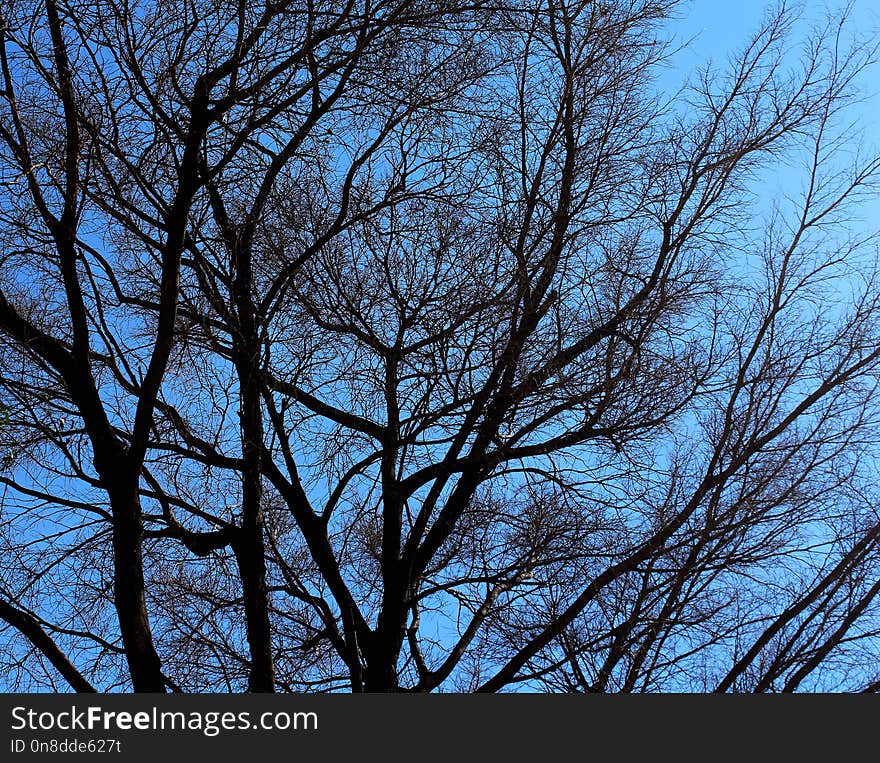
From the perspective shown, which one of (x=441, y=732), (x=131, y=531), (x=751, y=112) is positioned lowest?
(x=441, y=732)

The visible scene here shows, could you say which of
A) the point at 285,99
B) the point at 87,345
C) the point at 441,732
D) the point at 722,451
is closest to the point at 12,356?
the point at 87,345

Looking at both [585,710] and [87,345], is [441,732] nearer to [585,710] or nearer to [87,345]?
[585,710]

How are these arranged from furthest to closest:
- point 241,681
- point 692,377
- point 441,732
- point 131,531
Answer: point 241,681
point 692,377
point 131,531
point 441,732

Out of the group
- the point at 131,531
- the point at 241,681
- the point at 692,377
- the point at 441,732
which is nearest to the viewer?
the point at 441,732

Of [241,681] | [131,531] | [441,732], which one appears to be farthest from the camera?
[241,681]

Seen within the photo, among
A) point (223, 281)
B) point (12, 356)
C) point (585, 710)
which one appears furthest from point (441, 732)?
point (12, 356)

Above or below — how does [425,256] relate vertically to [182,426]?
above

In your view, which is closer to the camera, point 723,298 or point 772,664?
point 772,664

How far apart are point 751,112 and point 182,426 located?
127 inches

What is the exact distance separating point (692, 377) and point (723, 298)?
1.50 feet

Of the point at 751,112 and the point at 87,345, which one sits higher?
Answer: the point at 751,112

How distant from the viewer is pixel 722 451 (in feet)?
15.4

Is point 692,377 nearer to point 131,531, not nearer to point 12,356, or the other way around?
point 131,531

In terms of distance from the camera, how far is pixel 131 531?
4.57 meters
